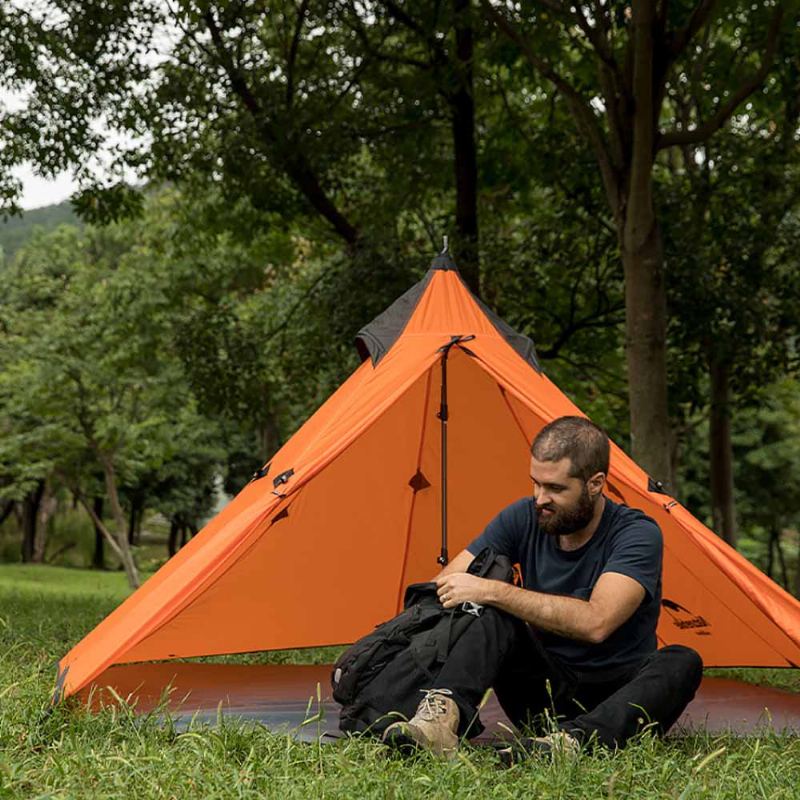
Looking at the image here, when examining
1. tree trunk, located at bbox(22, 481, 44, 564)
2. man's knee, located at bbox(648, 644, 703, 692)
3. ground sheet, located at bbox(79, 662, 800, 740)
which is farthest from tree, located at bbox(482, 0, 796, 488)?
tree trunk, located at bbox(22, 481, 44, 564)

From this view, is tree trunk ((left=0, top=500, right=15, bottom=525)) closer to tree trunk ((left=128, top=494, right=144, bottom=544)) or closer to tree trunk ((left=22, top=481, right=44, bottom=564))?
tree trunk ((left=22, top=481, right=44, bottom=564))

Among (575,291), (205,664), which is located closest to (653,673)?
(205,664)

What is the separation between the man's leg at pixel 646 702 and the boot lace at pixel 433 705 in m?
0.41

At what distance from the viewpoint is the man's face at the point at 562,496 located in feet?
13.0

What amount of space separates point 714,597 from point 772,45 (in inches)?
161

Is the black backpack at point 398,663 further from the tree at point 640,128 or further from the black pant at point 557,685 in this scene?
the tree at point 640,128

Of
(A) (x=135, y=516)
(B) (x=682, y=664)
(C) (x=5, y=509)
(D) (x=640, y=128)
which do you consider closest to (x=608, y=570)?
(B) (x=682, y=664)

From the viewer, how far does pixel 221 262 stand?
17.4 meters

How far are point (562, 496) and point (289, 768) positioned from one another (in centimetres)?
137

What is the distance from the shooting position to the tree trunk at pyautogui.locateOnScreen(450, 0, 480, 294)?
34.1 ft

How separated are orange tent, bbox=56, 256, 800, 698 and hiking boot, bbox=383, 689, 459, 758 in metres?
1.22

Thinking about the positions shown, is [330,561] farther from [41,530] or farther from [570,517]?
[41,530]

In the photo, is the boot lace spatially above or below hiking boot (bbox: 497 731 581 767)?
above

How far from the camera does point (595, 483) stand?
398cm
